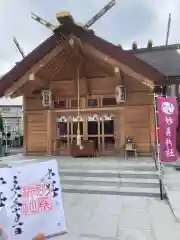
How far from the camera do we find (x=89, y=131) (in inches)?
366

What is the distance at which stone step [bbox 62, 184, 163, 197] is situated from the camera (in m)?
5.38

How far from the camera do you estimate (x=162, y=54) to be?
1368cm

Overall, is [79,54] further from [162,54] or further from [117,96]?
[162,54]

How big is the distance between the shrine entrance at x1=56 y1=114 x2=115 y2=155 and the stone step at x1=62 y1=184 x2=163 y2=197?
10.6 ft

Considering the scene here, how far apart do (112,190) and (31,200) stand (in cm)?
313

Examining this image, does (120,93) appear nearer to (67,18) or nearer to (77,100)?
(77,100)

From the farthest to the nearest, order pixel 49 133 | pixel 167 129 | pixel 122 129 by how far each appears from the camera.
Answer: pixel 49 133 → pixel 122 129 → pixel 167 129

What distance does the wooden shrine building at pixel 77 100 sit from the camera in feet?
26.2


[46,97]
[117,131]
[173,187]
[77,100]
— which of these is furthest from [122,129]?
[173,187]

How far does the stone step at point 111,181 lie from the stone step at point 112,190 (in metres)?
0.16

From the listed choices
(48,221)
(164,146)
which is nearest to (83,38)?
(164,146)

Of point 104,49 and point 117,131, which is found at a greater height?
point 104,49

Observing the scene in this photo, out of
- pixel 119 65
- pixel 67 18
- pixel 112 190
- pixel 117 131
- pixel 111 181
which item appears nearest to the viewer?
pixel 112 190

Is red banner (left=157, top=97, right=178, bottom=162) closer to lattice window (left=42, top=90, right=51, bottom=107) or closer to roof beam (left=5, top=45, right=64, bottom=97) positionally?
roof beam (left=5, top=45, right=64, bottom=97)
